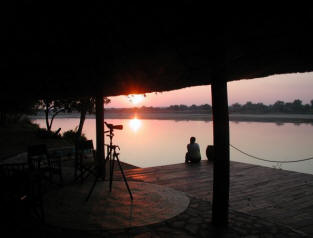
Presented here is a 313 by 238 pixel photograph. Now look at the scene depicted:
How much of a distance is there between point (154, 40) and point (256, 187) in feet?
16.1

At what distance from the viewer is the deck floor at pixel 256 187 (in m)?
5.00

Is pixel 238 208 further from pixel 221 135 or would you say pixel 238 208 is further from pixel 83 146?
pixel 83 146

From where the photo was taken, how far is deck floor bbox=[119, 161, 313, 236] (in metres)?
5.00

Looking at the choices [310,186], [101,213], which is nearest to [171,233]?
[101,213]

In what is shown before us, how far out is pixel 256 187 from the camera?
6.77 meters

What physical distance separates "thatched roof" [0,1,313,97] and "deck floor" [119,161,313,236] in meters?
2.59

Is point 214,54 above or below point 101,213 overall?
above

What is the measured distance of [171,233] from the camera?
405cm

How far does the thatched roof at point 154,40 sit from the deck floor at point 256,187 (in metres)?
2.59

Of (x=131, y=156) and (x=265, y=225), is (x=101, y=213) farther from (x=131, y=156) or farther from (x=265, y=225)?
(x=131, y=156)

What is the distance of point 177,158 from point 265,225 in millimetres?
11544

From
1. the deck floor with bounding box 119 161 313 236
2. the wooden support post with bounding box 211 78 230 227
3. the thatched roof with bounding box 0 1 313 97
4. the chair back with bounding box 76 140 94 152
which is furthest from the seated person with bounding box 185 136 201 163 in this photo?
the wooden support post with bounding box 211 78 230 227

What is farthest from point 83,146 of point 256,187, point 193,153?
point 256,187

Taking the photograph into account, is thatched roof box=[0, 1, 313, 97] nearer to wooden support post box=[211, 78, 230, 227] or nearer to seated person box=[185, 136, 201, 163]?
wooden support post box=[211, 78, 230, 227]
